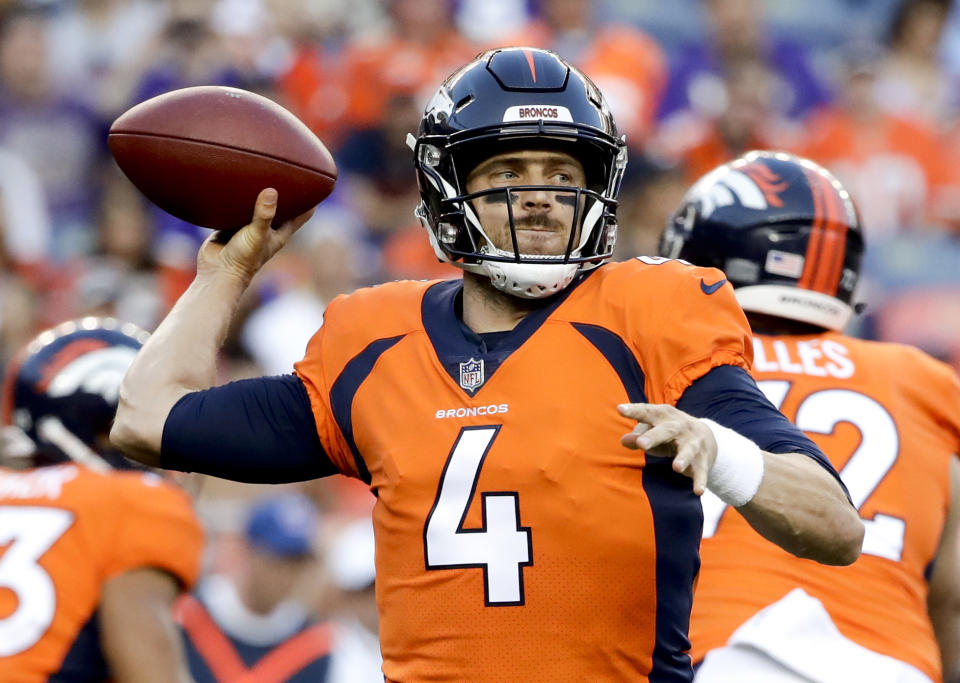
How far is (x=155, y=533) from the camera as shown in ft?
13.6

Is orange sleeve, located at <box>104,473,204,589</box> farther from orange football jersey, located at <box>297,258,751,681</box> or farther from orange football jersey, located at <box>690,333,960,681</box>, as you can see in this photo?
orange football jersey, located at <box>690,333,960,681</box>

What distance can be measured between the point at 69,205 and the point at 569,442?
6691mm

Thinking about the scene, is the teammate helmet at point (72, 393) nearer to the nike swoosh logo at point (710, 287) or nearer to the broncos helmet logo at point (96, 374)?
the broncos helmet logo at point (96, 374)

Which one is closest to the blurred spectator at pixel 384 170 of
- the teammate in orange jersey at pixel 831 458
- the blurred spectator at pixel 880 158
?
the blurred spectator at pixel 880 158

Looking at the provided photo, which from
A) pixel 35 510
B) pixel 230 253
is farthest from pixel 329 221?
pixel 230 253

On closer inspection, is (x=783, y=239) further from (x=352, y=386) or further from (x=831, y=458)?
(x=352, y=386)

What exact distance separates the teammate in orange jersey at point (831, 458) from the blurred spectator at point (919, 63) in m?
5.87

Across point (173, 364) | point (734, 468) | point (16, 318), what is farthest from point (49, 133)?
point (734, 468)

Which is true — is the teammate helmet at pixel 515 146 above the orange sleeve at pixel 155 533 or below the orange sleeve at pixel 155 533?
above

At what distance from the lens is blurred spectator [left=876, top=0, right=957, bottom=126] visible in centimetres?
957

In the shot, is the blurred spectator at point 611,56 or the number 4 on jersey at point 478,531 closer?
the number 4 on jersey at point 478,531

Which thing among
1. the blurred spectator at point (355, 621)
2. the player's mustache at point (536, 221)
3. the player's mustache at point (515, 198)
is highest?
the player's mustache at point (515, 198)

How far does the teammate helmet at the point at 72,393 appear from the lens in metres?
4.46

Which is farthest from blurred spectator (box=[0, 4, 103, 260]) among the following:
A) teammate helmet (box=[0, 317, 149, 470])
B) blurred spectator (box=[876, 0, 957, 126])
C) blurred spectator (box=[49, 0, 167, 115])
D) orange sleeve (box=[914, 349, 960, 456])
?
orange sleeve (box=[914, 349, 960, 456])
